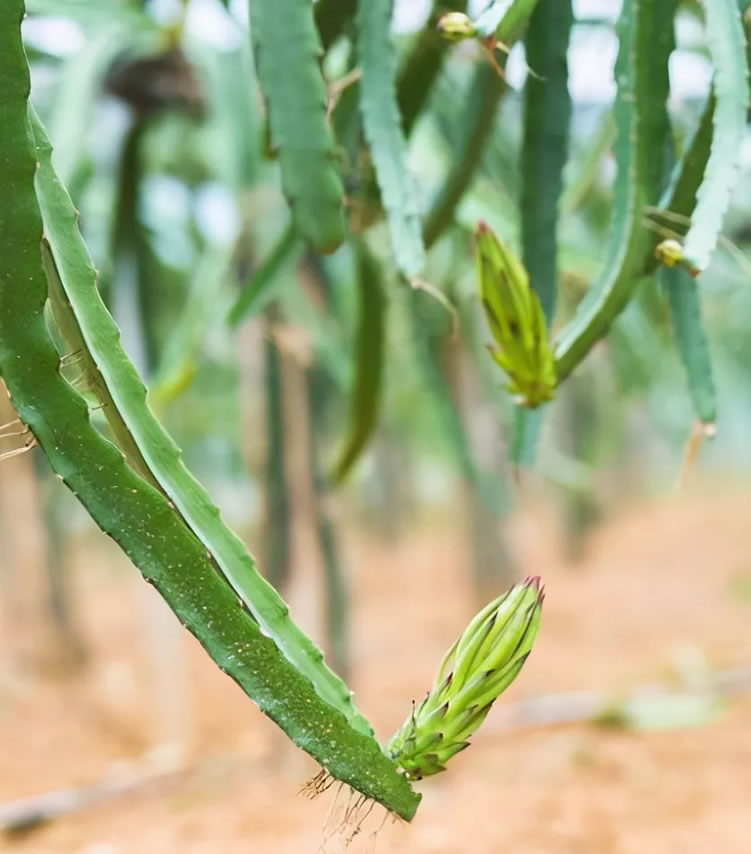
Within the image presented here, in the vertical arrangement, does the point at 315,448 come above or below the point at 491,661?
below

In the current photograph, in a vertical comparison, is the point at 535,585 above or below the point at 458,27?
below

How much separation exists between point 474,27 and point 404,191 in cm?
8

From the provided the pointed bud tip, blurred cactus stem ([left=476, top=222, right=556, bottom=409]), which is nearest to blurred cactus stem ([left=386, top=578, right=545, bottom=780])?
the pointed bud tip

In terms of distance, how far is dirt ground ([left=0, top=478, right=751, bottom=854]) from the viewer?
2.63ft

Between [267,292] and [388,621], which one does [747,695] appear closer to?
[267,292]

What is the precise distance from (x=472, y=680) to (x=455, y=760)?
3.48 ft

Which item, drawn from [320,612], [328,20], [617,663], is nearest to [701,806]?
[320,612]

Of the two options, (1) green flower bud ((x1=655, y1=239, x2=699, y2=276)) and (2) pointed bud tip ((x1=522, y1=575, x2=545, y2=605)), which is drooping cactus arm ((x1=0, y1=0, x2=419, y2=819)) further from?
(1) green flower bud ((x1=655, y1=239, x2=699, y2=276))

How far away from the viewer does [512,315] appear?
381 mm

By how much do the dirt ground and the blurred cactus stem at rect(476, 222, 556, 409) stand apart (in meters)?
0.19

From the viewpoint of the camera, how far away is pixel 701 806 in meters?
0.86

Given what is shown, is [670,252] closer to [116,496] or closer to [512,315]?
[512,315]

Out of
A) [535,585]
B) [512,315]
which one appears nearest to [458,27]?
[512,315]

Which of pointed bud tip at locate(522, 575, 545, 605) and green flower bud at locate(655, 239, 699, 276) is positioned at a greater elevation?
green flower bud at locate(655, 239, 699, 276)
